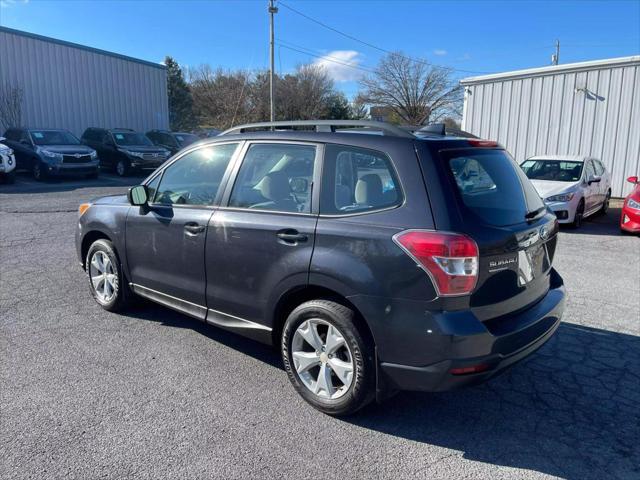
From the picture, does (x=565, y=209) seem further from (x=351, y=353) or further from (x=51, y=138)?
(x=51, y=138)

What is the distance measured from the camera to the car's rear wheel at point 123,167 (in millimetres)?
19734

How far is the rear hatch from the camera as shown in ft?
9.26

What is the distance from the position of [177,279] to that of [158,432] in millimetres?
1415

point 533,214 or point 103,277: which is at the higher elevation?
point 533,214

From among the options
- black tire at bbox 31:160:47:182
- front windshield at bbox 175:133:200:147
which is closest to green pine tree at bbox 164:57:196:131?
front windshield at bbox 175:133:200:147

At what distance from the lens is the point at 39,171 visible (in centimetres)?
1748

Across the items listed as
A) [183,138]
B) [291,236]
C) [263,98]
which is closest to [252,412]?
[291,236]

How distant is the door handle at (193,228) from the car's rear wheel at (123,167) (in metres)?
17.1

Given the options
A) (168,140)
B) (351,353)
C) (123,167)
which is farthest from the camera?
(168,140)

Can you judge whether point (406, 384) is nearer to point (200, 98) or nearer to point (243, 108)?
point (243, 108)

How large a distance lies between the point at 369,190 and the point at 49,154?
17066 millimetres

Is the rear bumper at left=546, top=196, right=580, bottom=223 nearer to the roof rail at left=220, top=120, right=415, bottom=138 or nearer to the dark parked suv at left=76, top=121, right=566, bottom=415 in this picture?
the dark parked suv at left=76, top=121, right=566, bottom=415

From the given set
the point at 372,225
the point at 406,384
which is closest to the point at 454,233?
the point at 372,225

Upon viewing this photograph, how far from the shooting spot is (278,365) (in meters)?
3.98
